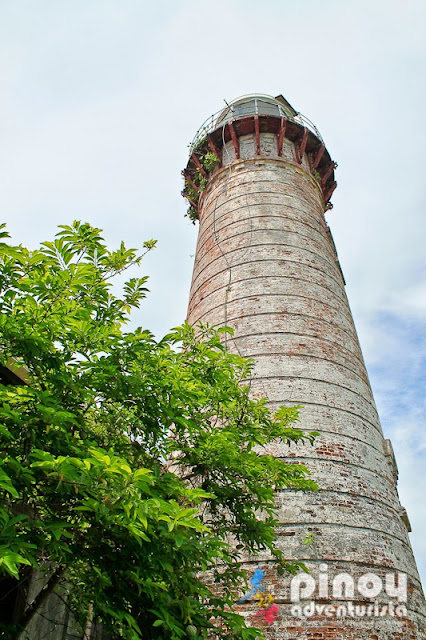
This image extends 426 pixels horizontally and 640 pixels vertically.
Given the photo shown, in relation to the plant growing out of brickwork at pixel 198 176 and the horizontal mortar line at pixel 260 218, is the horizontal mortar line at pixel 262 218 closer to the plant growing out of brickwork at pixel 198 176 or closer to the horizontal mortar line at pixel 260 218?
the horizontal mortar line at pixel 260 218

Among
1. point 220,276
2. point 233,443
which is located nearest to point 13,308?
point 233,443

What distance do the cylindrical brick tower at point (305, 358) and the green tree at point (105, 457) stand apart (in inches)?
70.7

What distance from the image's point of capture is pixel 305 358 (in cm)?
745

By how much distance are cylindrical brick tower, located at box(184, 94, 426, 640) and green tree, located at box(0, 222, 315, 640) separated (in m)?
1.80

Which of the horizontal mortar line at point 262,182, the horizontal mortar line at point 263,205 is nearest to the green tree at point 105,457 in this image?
the horizontal mortar line at point 263,205

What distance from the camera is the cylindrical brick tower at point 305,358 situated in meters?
5.34

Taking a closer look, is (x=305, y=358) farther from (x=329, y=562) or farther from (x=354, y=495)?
(x=329, y=562)

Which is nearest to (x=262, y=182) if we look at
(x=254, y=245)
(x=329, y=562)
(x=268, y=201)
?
(x=268, y=201)

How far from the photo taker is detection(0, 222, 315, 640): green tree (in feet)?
8.61

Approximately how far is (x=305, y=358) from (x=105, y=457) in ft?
17.6

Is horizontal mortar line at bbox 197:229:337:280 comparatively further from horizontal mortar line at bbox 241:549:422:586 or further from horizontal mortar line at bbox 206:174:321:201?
horizontal mortar line at bbox 241:549:422:586

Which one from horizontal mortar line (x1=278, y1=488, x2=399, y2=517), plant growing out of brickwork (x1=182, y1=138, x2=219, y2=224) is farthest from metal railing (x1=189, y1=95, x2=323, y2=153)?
horizontal mortar line (x1=278, y1=488, x2=399, y2=517)

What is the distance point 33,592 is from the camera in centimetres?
477

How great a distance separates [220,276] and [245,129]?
198 inches
